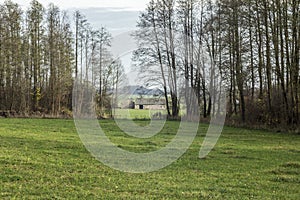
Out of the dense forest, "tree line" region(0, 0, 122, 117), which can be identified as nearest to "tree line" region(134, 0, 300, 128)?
the dense forest

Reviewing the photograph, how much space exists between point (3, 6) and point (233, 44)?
2268 cm

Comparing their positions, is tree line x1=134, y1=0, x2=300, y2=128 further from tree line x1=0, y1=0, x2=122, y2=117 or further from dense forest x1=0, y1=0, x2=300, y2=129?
tree line x1=0, y1=0, x2=122, y2=117

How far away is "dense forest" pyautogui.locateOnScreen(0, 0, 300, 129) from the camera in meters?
26.7

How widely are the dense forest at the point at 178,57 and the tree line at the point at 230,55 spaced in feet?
0.25

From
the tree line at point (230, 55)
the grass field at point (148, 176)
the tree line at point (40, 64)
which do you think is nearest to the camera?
the grass field at point (148, 176)

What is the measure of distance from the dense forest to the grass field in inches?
460

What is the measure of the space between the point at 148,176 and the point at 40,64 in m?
33.8

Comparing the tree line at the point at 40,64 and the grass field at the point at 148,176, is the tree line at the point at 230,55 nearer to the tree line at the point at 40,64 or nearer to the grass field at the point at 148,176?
the tree line at the point at 40,64

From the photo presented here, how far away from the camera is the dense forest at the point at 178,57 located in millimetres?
26734

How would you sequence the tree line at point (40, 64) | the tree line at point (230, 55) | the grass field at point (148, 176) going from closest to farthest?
the grass field at point (148, 176), the tree line at point (230, 55), the tree line at point (40, 64)

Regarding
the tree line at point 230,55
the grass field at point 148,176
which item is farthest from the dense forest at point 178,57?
the grass field at point 148,176

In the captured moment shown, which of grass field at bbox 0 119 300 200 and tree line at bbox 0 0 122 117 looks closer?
grass field at bbox 0 119 300 200

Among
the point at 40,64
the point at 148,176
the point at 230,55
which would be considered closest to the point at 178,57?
the point at 230,55

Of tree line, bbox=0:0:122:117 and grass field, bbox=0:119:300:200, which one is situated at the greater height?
tree line, bbox=0:0:122:117
